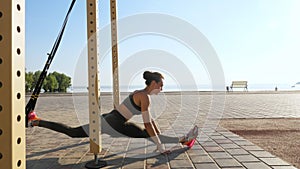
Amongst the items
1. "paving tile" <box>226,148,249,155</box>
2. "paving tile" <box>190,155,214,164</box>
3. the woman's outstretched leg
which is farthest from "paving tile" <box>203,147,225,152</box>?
the woman's outstretched leg

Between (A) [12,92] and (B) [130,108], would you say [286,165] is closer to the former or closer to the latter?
(B) [130,108]

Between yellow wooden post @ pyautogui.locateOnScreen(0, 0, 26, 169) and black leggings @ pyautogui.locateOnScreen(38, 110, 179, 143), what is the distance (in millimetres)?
2986

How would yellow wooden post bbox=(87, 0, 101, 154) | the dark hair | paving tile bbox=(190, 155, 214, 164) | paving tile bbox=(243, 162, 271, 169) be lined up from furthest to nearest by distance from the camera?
the dark hair < paving tile bbox=(190, 155, 214, 164) < paving tile bbox=(243, 162, 271, 169) < yellow wooden post bbox=(87, 0, 101, 154)

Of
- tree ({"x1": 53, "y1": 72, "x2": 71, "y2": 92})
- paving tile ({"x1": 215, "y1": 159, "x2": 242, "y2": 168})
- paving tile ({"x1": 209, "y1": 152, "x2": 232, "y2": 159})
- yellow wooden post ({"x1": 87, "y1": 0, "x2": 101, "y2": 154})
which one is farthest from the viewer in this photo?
tree ({"x1": 53, "y1": 72, "x2": 71, "y2": 92})

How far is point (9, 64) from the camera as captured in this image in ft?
2.96

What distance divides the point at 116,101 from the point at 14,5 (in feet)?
12.7

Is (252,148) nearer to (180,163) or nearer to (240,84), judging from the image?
(180,163)

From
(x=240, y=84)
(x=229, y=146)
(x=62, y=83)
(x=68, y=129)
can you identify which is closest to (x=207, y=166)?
(x=229, y=146)

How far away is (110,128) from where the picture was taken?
4016 mm

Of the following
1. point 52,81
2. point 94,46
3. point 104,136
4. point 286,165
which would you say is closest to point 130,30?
point 94,46

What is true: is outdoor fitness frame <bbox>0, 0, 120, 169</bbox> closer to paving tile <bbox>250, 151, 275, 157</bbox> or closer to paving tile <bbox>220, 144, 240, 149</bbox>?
paving tile <bbox>250, 151, 275, 157</bbox>

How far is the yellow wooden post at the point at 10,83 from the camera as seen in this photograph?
0.90 m

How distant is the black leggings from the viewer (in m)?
3.93

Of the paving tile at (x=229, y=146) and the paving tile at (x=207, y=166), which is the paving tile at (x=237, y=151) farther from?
the paving tile at (x=207, y=166)
